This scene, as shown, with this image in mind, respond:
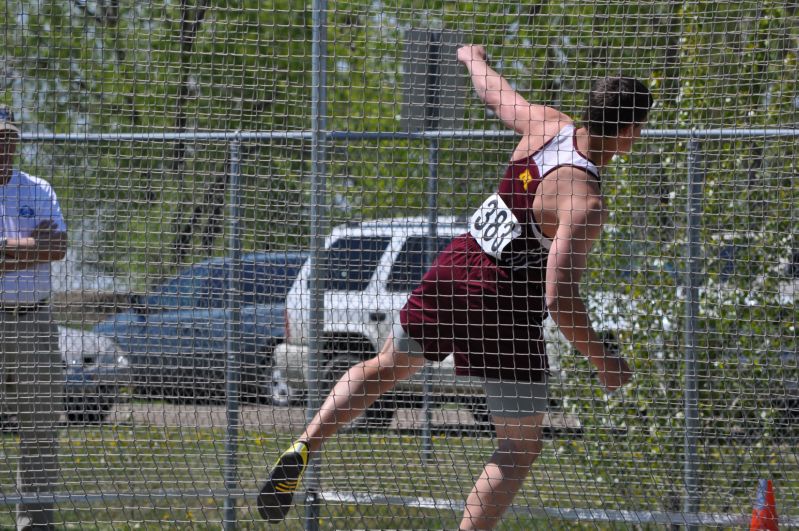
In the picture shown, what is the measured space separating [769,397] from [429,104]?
193cm

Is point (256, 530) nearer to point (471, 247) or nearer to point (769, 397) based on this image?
point (471, 247)

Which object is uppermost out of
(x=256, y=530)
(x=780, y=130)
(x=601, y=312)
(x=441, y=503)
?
(x=780, y=130)

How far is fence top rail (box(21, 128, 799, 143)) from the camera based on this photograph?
12.8 feet

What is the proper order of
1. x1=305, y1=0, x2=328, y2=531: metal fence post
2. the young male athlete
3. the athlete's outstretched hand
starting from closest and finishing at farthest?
the young male athlete
the athlete's outstretched hand
x1=305, y1=0, x2=328, y2=531: metal fence post

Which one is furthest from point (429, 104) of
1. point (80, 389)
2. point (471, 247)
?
point (80, 389)

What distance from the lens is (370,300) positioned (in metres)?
4.40

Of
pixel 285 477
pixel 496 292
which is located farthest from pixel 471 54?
pixel 285 477

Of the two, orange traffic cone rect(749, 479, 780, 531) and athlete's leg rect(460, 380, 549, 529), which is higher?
athlete's leg rect(460, 380, 549, 529)

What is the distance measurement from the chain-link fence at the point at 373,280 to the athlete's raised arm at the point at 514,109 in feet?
1.27

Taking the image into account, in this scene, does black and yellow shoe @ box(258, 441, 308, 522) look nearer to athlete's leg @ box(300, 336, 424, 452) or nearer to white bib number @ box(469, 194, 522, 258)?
athlete's leg @ box(300, 336, 424, 452)

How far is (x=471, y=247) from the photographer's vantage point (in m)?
3.49

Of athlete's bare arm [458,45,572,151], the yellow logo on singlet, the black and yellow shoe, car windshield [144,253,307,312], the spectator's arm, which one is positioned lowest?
the black and yellow shoe

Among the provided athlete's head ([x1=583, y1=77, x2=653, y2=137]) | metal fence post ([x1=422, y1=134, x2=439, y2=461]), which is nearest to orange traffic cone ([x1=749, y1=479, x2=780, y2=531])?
metal fence post ([x1=422, y1=134, x2=439, y2=461])

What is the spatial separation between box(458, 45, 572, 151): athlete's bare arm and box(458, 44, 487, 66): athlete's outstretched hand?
0.12 ft
